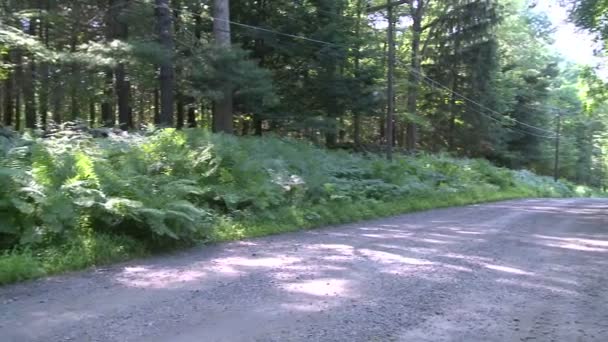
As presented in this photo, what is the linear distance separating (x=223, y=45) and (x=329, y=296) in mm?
14377

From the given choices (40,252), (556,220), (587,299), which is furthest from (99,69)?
(587,299)

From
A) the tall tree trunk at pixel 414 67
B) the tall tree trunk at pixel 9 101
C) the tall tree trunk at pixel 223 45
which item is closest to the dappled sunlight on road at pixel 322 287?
the tall tree trunk at pixel 223 45

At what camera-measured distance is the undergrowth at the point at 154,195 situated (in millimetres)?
7219

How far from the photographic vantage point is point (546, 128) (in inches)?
1945

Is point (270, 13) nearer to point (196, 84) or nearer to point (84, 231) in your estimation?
point (196, 84)

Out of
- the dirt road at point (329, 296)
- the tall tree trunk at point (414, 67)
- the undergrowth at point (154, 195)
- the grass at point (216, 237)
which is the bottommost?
the dirt road at point (329, 296)

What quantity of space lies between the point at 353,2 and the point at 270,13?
1023 centimetres

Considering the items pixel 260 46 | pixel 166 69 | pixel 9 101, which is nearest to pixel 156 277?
pixel 166 69

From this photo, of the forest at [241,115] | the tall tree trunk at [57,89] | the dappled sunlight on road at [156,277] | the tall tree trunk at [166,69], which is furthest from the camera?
the tall tree trunk at [57,89]

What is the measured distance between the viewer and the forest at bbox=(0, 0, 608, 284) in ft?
26.2

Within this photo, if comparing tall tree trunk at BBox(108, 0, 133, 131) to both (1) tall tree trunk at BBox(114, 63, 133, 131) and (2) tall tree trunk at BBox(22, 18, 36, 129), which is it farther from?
(2) tall tree trunk at BBox(22, 18, 36, 129)

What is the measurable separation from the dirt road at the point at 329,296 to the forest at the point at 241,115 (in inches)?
43.0

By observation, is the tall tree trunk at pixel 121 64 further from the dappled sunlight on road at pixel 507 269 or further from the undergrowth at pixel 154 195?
the dappled sunlight on road at pixel 507 269

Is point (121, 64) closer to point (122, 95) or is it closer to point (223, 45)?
point (122, 95)
